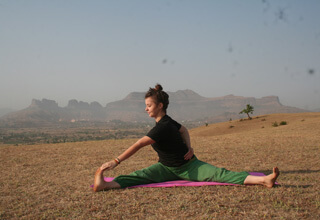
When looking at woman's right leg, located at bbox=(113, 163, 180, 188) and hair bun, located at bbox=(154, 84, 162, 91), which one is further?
hair bun, located at bbox=(154, 84, 162, 91)

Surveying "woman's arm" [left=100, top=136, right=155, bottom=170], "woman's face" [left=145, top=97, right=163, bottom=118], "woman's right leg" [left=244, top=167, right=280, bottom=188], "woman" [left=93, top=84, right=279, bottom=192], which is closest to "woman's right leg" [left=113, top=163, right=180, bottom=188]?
"woman" [left=93, top=84, right=279, bottom=192]

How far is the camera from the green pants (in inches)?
205

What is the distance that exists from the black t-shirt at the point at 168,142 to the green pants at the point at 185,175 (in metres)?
0.15

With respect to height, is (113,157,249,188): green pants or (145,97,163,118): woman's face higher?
(145,97,163,118): woman's face

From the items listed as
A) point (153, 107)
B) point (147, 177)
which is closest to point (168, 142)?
point (153, 107)

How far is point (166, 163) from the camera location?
5656mm

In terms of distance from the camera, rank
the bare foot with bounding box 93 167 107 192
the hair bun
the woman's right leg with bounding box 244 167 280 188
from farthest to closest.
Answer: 1. the hair bun
2. the bare foot with bounding box 93 167 107 192
3. the woman's right leg with bounding box 244 167 280 188

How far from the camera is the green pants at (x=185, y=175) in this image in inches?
205

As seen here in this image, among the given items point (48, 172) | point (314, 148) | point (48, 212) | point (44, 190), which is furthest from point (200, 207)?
point (314, 148)

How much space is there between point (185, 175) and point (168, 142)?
33.8 inches

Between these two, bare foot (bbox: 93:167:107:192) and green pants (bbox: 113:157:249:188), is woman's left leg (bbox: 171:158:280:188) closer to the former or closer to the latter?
green pants (bbox: 113:157:249:188)

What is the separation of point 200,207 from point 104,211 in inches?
57.4

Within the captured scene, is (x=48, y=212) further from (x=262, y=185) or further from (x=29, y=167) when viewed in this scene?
(x=29, y=167)

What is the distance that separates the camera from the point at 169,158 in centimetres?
554
